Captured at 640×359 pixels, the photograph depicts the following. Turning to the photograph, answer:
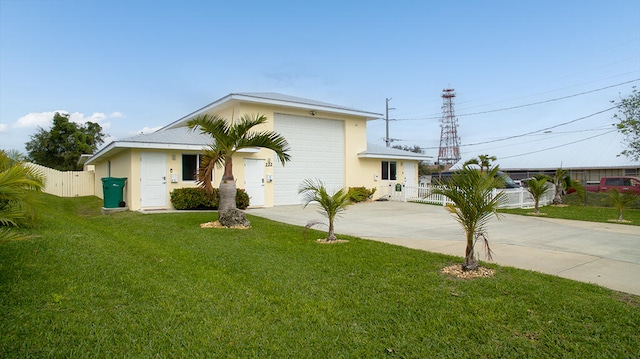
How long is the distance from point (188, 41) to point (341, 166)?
9296 millimetres

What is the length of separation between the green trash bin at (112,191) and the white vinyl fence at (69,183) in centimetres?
1460

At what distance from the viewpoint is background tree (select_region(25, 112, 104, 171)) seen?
34.9 metres

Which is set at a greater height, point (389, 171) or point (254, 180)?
point (389, 171)

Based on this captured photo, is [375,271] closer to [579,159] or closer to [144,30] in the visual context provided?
[144,30]

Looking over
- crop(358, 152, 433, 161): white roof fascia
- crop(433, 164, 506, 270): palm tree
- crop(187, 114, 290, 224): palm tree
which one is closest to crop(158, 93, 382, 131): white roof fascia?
crop(358, 152, 433, 161): white roof fascia

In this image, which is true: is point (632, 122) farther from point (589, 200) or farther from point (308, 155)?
point (308, 155)

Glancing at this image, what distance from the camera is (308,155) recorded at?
61.2 ft

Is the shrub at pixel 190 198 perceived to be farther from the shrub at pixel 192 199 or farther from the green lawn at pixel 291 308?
the green lawn at pixel 291 308

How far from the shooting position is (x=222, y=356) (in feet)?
10.4

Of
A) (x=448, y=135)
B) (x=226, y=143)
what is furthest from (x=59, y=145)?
(x=448, y=135)

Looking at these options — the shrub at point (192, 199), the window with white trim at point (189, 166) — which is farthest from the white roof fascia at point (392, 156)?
the window with white trim at point (189, 166)

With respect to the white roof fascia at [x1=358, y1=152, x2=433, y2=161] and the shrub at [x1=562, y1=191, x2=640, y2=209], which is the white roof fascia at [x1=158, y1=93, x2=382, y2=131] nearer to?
the white roof fascia at [x1=358, y1=152, x2=433, y2=161]

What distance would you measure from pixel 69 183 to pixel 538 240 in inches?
1104

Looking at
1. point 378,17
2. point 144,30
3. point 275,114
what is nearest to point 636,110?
point 378,17
